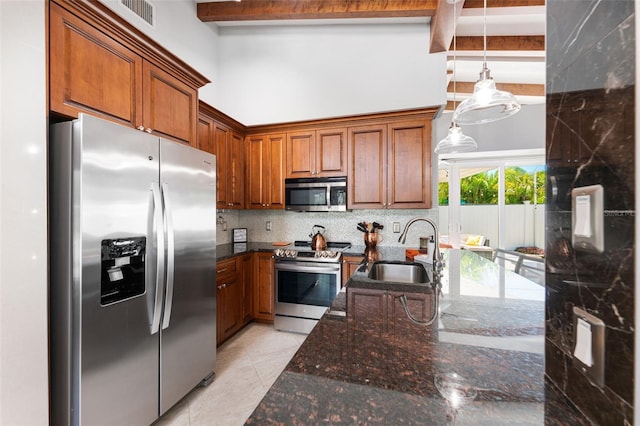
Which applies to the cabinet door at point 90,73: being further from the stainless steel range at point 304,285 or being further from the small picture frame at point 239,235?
the small picture frame at point 239,235

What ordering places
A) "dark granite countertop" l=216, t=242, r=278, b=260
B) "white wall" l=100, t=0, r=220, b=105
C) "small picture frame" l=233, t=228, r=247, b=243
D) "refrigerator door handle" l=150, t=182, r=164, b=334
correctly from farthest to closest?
"small picture frame" l=233, t=228, r=247, b=243
"dark granite countertop" l=216, t=242, r=278, b=260
"white wall" l=100, t=0, r=220, b=105
"refrigerator door handle" l=150, t=182, r=164, b=334

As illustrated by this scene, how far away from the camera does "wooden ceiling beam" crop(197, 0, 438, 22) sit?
8.68 ft

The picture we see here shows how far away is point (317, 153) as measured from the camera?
10.7 feet

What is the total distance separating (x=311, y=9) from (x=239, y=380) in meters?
3.49

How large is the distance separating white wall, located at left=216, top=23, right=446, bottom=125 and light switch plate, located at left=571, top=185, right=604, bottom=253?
2.79m

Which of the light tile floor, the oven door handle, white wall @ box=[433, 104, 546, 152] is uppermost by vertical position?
white wall @ box=[433, 104, 546, 152]

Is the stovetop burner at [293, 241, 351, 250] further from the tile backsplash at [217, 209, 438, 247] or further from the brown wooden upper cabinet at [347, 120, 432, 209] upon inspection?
the brown wooden upper cabinet at [347, 120, 432, 209]

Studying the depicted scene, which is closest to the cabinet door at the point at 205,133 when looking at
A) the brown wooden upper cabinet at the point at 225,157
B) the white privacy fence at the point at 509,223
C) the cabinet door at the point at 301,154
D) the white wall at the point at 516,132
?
the brown wooden upper cabinet at the point at 225,157

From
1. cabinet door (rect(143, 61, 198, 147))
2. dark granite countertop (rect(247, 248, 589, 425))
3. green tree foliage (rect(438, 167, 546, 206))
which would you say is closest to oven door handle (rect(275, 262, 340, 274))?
cabinet door (rect(143, 61, 198, 147))

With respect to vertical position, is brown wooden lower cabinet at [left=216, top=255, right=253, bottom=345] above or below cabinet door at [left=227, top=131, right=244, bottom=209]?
below

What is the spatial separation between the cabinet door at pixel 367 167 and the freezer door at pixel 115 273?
6.68 feet

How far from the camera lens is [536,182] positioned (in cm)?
507

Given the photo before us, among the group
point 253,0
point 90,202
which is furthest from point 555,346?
point 253,0

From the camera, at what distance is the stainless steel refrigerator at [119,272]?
4.25 feet
